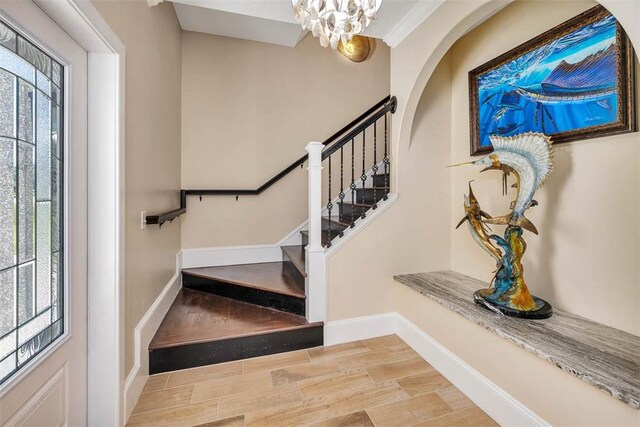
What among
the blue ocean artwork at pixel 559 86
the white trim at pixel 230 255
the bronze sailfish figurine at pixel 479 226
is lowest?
the white trim at pixel 230 255

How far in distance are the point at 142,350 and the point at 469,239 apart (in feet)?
8.36

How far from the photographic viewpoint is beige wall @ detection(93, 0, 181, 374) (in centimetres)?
159

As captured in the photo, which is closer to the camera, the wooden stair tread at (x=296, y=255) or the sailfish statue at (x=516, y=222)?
the sailfish statue at (x=516, y=222)

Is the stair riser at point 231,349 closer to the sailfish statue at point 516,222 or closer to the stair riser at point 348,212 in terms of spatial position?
the stair riser at point 348,212

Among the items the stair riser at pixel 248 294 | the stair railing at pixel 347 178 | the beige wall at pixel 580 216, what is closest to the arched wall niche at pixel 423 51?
the stair railing at pixel 347 178

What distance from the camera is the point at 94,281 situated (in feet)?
4.64

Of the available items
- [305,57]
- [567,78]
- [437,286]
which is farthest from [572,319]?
[305,57]

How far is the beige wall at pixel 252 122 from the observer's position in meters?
3.12

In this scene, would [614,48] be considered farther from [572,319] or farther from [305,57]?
[305,57]

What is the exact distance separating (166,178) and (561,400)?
2.93 meters

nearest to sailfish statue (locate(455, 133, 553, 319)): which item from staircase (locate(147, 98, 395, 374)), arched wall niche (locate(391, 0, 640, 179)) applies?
arched wall niche (locate(391, 0, 640, 179))

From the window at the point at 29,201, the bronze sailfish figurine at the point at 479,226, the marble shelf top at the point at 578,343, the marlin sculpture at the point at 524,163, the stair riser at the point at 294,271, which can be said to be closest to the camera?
the window at the point at 29,201

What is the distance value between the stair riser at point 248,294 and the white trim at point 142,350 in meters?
0.48

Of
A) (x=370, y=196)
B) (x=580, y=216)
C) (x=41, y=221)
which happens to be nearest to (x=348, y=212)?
(x=370, y=196)
